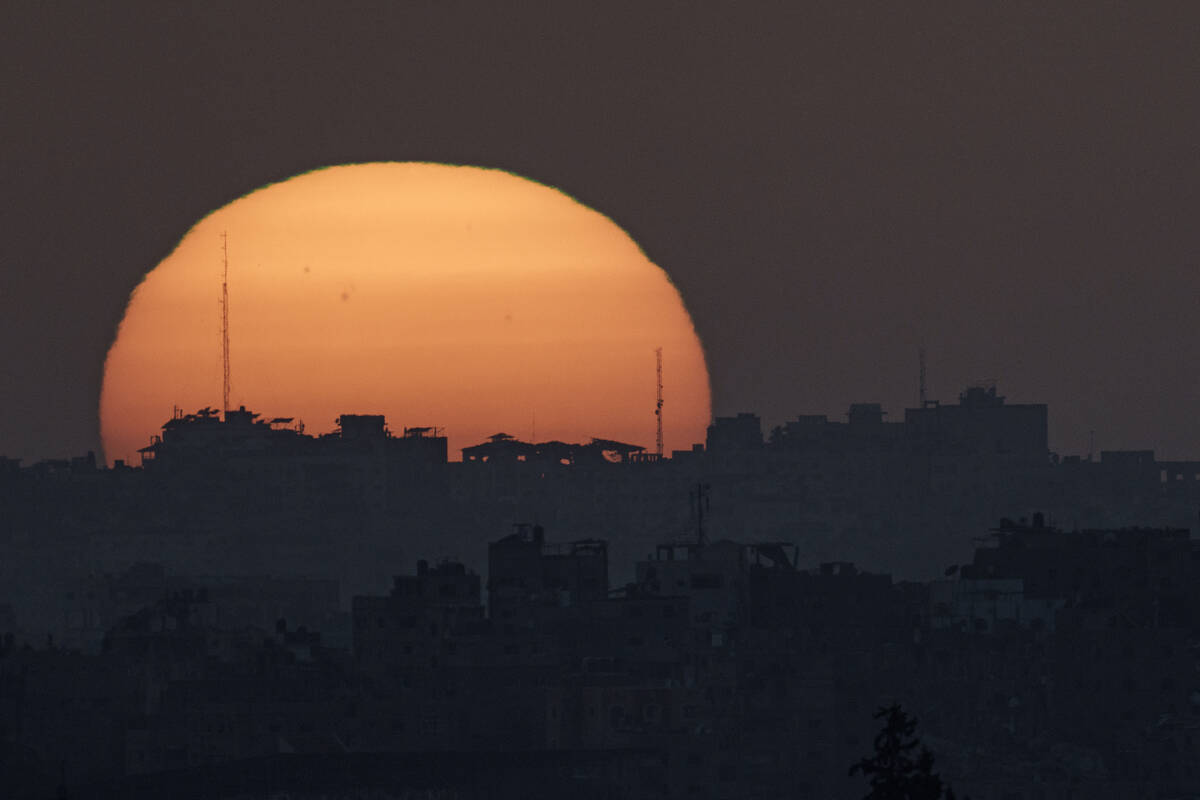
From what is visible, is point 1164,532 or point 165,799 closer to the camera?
point 165,799

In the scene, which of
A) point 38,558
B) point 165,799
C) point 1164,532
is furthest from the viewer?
point 38,558

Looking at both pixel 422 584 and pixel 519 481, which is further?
pixel 519 481

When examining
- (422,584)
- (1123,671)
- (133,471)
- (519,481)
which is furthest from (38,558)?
(1123,671)

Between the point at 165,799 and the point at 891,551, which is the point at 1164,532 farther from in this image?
the point at 891,551

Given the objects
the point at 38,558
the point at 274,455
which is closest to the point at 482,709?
the point at 38,558

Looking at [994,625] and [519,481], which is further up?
[519,481]

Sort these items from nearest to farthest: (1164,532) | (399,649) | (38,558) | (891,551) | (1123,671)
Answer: (1123,671), (399,649), (1164,532), (891,551), (38,558)

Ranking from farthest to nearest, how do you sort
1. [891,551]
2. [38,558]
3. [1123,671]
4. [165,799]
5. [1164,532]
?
[38,558] → [891,551] → [1164,532] → [1123,671] → [165,799]

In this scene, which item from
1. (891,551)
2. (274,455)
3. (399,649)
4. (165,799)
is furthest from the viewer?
(274,455)

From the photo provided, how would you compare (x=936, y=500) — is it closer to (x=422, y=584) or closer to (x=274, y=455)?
(x=274, y=455)
